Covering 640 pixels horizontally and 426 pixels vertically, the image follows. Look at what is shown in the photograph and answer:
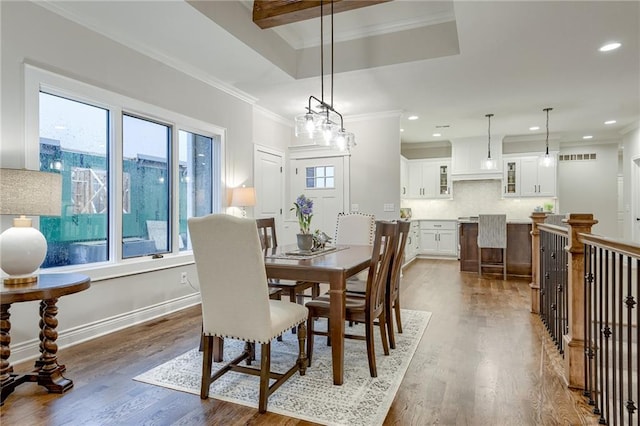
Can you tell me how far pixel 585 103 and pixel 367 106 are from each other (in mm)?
3270

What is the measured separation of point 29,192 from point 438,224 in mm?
7575

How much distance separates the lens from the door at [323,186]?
627 cm

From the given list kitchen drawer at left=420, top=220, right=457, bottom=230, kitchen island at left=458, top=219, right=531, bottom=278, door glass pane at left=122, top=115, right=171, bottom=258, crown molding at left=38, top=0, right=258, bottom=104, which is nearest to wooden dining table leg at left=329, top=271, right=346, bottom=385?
door glass pane at left=122, top=115, right=171, bottom=258

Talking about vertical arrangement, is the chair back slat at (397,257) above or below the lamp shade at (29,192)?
below

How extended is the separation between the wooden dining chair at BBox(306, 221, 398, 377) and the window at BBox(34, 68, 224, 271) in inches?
80.3

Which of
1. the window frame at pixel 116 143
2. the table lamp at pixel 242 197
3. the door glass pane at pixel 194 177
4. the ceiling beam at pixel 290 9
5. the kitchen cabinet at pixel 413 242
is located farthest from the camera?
the kitchen cabinet at pixel 413 242

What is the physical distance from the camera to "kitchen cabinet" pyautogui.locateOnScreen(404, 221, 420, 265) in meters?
7.61

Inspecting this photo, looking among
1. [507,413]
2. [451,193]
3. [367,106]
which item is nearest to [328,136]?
[507,413]

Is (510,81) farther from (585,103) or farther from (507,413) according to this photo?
(507,413)

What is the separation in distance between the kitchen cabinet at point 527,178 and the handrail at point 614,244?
6380 mm

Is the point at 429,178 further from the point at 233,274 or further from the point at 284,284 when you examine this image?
the point at 233,274

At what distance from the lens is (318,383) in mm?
2311

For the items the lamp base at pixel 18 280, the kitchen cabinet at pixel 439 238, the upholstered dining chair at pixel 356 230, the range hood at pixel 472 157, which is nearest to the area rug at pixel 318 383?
the lamp base at pixel 18 280

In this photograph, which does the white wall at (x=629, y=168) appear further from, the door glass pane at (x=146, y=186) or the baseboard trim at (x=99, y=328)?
the baseboard trim at (x=99, y=328)
